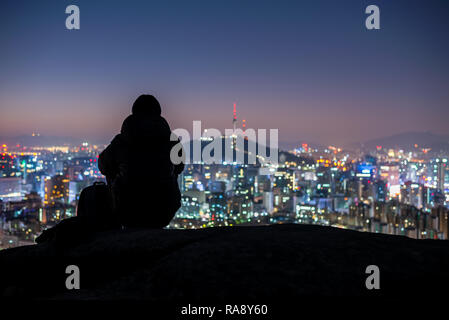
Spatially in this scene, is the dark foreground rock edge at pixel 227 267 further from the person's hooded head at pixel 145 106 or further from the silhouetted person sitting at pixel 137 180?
the person's hooded head at pixel 145 106

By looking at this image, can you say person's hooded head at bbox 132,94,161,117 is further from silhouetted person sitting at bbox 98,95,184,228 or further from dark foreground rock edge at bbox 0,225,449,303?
dark foreground rock edge at bbox 0,225,449,303

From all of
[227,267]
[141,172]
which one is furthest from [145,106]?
Answer: [227,267]

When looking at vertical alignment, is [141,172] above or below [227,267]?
above

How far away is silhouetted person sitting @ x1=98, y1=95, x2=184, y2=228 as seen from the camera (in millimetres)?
2777

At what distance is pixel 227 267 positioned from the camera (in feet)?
4.96

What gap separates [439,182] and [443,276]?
6068 centimetres

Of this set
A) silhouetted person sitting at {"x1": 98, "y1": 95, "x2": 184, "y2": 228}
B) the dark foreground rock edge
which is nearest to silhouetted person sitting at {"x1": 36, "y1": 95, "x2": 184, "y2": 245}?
silhouetted person sitting at {"x1": 98, "y1": 95, "x2": 184, "y2": 228}

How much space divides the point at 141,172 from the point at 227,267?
4.84 ft

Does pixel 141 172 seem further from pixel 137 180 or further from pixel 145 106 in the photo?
pixel 145 106

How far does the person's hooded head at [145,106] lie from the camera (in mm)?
2969

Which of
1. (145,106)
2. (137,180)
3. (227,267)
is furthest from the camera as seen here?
(145,106)

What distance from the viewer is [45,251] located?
1944 millimetres
